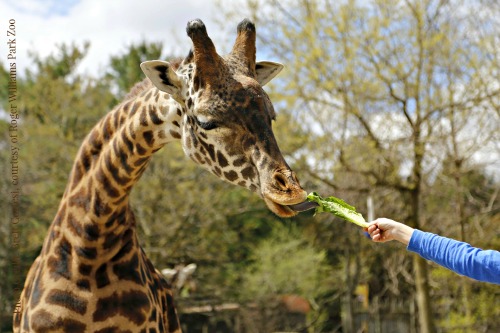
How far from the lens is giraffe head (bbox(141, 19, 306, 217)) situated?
2.88 meters

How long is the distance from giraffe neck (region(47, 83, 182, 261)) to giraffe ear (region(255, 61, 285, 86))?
23.1 inches

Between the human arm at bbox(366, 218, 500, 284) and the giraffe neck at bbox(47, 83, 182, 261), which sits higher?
the giraffe neck at bbox(47, 83, 182, 261)

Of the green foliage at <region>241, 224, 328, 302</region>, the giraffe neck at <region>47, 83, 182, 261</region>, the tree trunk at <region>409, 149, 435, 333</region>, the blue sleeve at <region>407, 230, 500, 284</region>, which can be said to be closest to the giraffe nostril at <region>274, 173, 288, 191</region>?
the blue sleeve at <region>407, 230, 500, 284</region>

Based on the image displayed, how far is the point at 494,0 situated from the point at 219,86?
7.44m

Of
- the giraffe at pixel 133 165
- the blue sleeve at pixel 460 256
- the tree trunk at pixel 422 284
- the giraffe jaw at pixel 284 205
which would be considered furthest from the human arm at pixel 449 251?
the tree trunk at pixel 422 284

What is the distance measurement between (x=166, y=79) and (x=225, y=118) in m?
0.47

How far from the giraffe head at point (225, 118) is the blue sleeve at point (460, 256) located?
1.86 feet

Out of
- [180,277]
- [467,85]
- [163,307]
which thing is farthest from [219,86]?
[180,277]

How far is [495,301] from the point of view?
13.4 m

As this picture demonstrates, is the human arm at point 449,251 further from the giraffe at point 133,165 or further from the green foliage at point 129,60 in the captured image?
the green foliage at point 129,60

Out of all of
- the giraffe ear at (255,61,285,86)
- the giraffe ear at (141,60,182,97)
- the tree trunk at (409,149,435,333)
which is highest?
the giraffe ear at (255,61,285,86)

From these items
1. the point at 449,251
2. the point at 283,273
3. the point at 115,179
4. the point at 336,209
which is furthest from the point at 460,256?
the point at 283,273

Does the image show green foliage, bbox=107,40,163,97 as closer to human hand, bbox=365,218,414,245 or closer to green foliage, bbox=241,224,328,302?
green foliage, bbox=241,224,328,302

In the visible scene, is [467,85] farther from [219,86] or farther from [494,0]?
[219,86]
